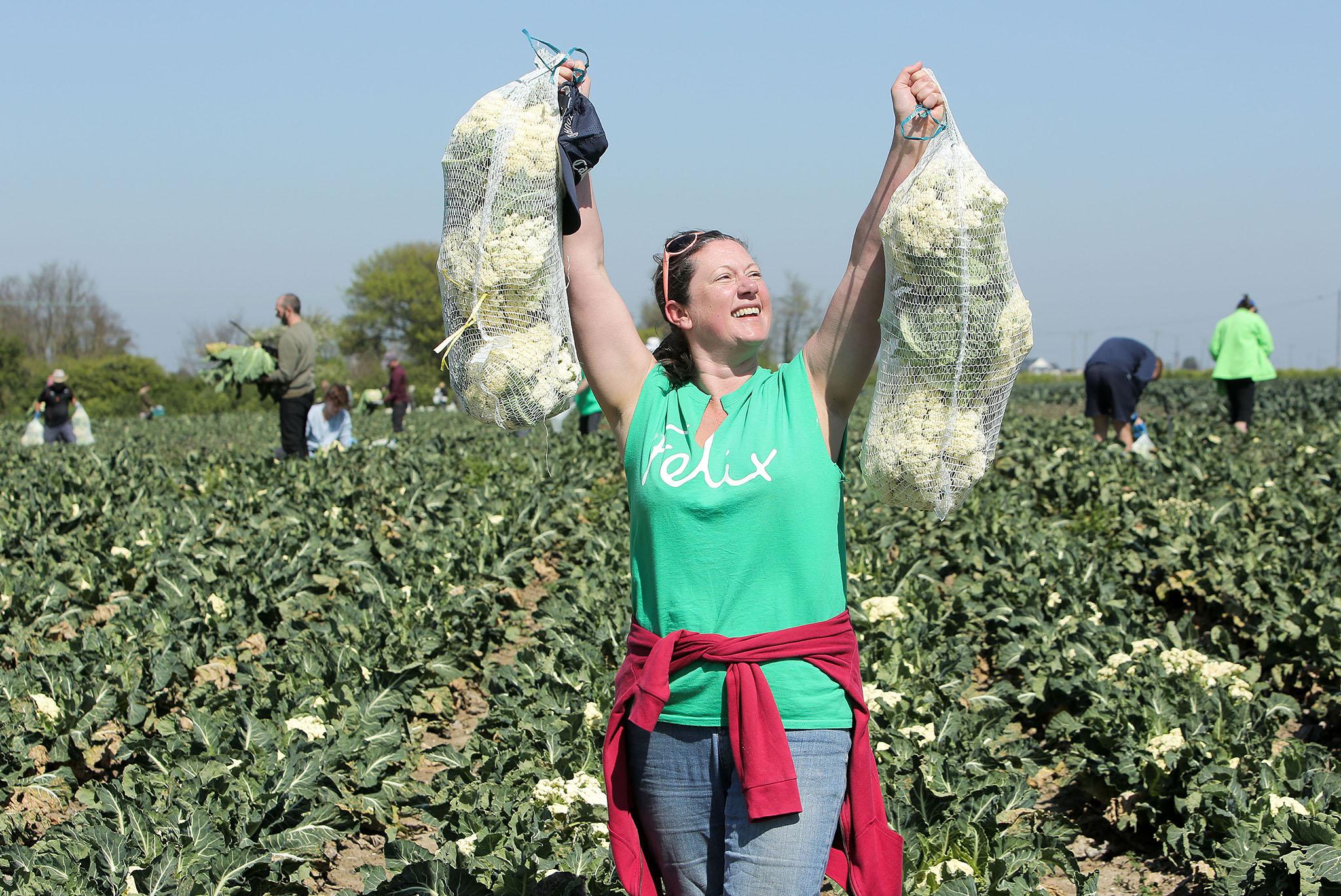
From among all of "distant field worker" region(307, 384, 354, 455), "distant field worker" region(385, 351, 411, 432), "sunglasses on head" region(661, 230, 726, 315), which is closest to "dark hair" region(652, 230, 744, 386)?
"sunglasses on head" region(661, 230, 726, 315)

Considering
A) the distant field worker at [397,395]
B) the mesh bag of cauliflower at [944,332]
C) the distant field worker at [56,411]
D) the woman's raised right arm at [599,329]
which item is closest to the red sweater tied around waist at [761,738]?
the mesh bag of cauliflower at [944,332]

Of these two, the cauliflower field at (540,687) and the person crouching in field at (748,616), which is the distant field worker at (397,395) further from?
the person crouching in field at (748,616)

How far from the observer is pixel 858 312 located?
238 cm

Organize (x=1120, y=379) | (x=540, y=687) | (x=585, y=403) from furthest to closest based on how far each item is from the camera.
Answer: (x=585, y=403) → (x=1120, y=379) → (x=540, y=687)

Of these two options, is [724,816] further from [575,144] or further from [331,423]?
[331,423]

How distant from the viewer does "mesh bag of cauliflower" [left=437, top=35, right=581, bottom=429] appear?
2.40 m

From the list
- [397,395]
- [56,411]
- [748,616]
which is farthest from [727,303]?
[397,395]

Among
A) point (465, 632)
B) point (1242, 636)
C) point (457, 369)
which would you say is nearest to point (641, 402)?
point (457, 369)

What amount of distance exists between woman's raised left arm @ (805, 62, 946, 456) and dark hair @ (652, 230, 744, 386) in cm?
26

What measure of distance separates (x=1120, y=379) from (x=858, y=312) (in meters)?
10.2

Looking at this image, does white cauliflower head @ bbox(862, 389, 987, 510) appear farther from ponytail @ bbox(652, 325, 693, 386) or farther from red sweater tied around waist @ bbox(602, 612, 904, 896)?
ponytail @ bbox(652, 325, 693, 386)

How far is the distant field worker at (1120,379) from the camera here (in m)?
11.8

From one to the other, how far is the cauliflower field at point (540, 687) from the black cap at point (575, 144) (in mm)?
792

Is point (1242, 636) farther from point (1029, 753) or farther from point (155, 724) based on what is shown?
point (155, 724)
